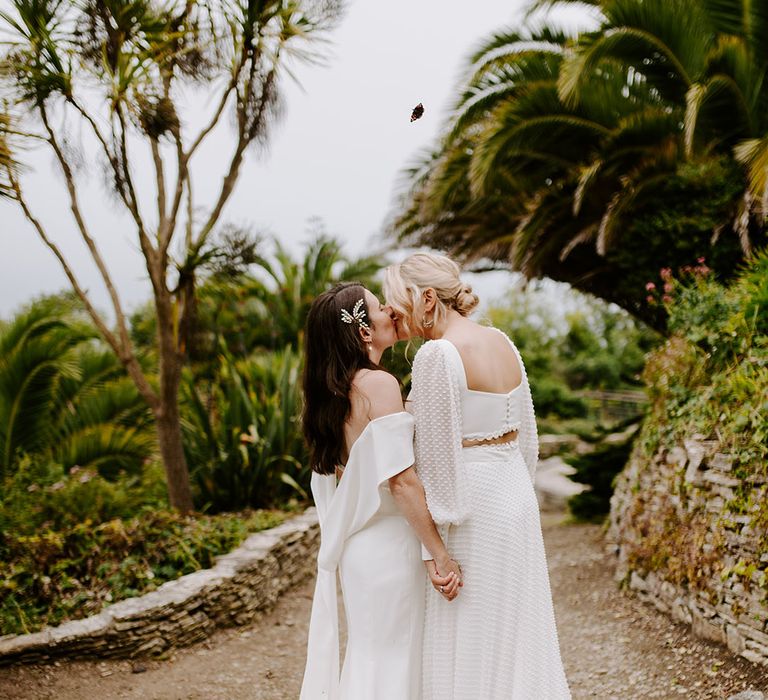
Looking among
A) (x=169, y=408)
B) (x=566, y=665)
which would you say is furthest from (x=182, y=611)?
(x=566, y=665)

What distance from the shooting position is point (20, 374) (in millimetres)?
8539

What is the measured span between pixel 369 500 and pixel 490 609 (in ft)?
1.90

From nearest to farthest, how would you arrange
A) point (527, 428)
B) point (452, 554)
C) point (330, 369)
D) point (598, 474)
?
point (452, 554)
point (330, 369)
point (527, 428)
point (598, 474)

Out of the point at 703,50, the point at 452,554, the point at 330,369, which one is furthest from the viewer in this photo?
the point at 703,50

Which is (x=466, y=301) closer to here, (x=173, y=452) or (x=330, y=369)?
(x=330, y=369)

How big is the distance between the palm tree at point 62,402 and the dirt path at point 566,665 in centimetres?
380

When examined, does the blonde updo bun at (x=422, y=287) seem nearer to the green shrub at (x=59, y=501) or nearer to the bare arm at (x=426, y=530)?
the bare arm at (x=426, y=530)

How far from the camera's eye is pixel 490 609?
273cm

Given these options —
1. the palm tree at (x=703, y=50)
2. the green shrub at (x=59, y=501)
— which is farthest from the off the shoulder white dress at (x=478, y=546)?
the palm tree at (x=703, y=50)

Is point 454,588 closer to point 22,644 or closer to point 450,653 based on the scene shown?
point 450,653

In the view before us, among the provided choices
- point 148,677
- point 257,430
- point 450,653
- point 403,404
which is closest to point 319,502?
point 403,404

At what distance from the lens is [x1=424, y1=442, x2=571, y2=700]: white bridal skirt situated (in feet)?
8.96

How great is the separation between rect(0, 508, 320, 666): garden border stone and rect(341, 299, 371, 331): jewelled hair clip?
3039 millimetres

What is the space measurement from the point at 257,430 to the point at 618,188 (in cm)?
482
